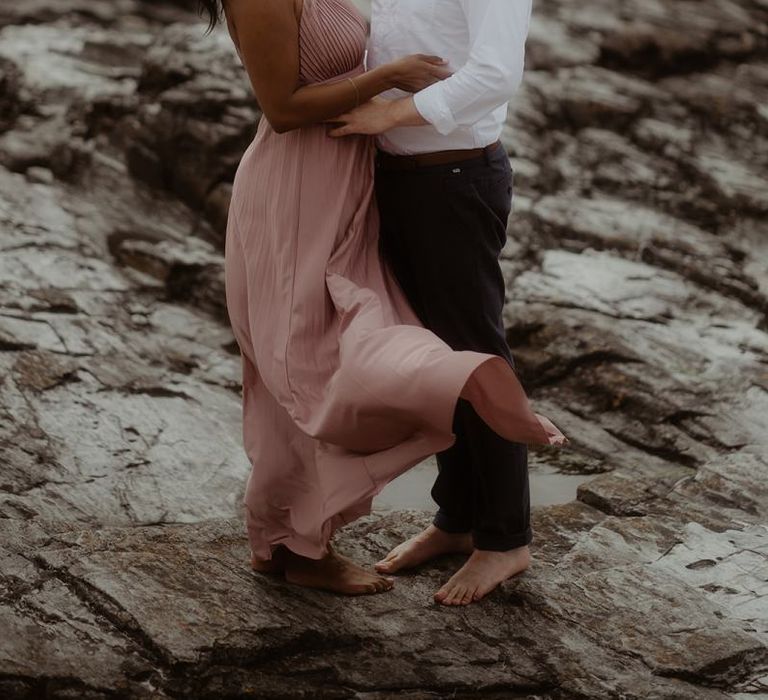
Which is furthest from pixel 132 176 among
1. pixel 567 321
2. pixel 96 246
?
pixel 567 321

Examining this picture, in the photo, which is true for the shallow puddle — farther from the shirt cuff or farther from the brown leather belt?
the shirt cuff

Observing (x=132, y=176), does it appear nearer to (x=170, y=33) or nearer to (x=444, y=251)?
(x=170, y=33)

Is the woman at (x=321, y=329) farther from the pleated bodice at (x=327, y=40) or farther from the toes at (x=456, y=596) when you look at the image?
the toes at (x=456, y=596)

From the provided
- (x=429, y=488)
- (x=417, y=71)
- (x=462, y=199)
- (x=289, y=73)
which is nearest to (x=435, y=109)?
(x=417, y=71)

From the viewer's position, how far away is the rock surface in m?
3.21

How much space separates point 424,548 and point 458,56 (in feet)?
4.77

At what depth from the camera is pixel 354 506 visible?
3.11 metres

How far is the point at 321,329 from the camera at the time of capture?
3246 millimetres

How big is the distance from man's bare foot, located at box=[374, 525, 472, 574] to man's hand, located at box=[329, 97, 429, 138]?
1254 millimetres

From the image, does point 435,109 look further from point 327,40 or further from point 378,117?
point 327,40

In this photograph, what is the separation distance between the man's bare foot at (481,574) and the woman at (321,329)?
7.7 inches

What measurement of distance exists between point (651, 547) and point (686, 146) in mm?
4831

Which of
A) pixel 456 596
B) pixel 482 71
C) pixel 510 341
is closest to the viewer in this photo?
pixel 482 71

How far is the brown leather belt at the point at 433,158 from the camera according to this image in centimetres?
323
